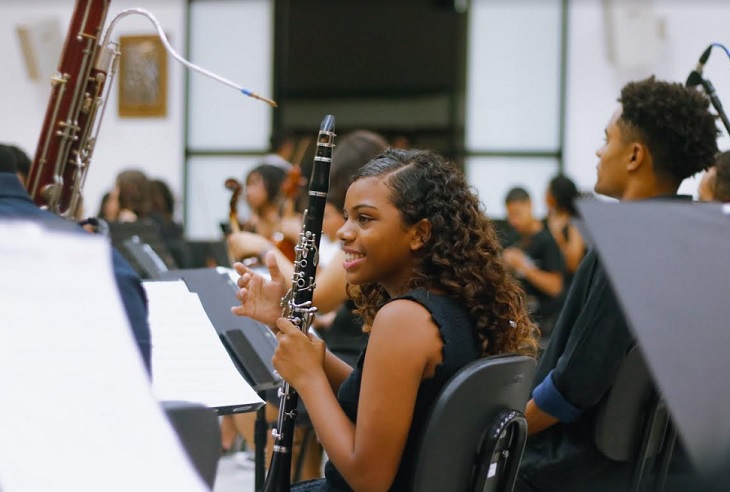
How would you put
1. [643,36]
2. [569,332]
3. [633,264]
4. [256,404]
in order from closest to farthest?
[633,264], [256,404], [569,332], [643,36]

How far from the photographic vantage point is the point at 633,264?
108cm

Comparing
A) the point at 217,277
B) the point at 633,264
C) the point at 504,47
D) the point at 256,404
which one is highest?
the point at 504,47

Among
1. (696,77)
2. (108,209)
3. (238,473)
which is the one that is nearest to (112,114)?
(108,209)

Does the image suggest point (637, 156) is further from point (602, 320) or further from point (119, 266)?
point (119, 266)

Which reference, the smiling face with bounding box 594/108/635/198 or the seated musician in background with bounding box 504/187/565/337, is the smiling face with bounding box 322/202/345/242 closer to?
the smiling face with bounding box 594/108/635/198

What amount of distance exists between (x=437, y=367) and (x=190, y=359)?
47 cm

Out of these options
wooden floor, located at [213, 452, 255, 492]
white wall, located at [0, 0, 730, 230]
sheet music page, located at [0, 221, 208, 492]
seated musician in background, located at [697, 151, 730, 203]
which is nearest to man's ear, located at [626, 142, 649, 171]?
seated musician in background, located at [697, 151, 730, 203]

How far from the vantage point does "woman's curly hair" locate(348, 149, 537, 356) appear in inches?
71.7

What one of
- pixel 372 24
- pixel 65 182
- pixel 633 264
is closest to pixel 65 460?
pixel 633 264

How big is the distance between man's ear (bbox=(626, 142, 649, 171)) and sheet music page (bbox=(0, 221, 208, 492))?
1403 millimetres

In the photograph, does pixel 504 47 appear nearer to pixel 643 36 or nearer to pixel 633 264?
pixel 643 36

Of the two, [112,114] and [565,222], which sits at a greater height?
[112,114]

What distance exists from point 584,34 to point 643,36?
0.49 metres

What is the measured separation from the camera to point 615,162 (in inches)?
90.1
